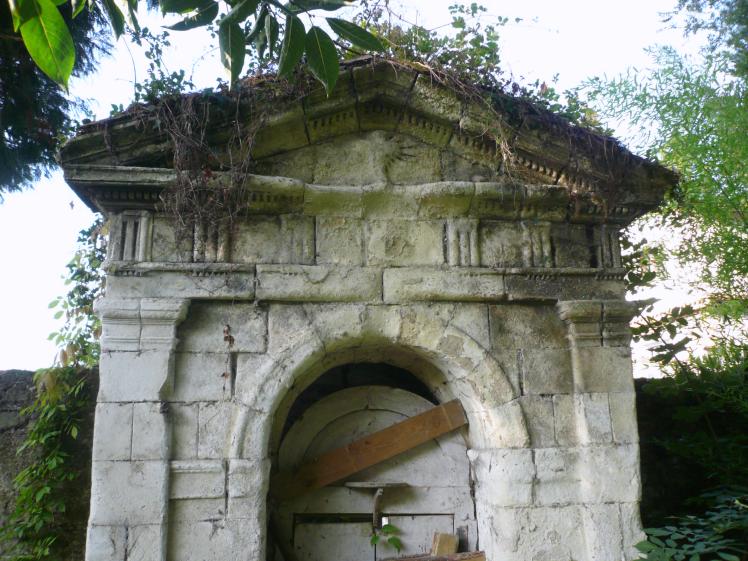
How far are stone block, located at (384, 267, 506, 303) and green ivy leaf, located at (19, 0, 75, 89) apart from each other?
2.52 meters

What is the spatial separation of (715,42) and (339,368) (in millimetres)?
3128

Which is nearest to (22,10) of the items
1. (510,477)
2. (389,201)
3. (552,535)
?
(389,201)

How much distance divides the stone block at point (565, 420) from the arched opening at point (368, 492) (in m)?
0.77

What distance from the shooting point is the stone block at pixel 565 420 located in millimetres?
3725

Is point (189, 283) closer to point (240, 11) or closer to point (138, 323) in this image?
point (138, 323)

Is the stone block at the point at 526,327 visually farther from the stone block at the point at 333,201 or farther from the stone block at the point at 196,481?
the stone block at the point at 196,481

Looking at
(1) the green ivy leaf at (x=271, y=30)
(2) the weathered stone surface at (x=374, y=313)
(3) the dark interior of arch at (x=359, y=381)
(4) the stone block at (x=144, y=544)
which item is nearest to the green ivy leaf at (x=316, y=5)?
(1) the green ivy leaf at (x=271, y=30)

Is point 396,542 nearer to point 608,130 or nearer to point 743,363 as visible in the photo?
point 743,363

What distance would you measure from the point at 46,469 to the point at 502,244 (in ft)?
10.7

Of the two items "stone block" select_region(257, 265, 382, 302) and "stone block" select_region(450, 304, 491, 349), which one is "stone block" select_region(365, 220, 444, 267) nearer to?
"stone block" select_region(257, 265, 382, 302)

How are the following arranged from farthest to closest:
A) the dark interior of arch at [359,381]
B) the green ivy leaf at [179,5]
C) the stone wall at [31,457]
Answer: the dark interior of arch at [359,381]
the stone wall at [31,457]
the green ivy leaf at [179,5]

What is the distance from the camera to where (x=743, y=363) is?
3943 mm

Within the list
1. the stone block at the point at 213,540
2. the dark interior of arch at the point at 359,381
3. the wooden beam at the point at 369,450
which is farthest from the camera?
the dark interior of arch at the point at 359,381

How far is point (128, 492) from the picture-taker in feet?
10.7
